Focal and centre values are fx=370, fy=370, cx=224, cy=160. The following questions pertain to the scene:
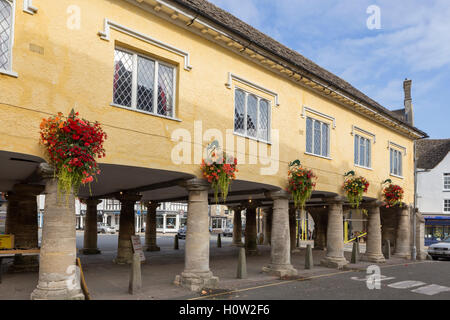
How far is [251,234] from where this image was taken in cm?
2325

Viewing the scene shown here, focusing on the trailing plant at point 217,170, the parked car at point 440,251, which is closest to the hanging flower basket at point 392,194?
the parked car at point 440,251

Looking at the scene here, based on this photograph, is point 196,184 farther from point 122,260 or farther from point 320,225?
point 320,225

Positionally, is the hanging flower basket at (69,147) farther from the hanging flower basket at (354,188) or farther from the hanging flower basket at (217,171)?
the hanging flower basket at (354,188)

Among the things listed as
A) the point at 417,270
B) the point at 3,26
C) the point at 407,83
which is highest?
the point at 407,83

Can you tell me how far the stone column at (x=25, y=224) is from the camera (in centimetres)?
1284

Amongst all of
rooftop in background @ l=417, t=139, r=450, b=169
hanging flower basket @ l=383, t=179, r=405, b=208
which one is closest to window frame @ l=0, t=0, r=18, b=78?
hanging flower basket @ l=383, t=179, r=405, b=208

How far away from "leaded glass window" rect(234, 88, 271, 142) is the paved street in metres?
5.02

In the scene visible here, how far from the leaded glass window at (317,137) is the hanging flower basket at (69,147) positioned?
985 cm

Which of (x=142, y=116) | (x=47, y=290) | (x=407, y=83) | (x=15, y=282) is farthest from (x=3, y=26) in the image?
(x=407, y=83)

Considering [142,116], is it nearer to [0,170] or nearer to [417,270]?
[0,170]

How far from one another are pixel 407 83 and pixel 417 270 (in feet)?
59.8

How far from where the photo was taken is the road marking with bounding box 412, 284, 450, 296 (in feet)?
37.6

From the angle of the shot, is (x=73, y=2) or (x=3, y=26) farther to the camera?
(x=73, y=2)
